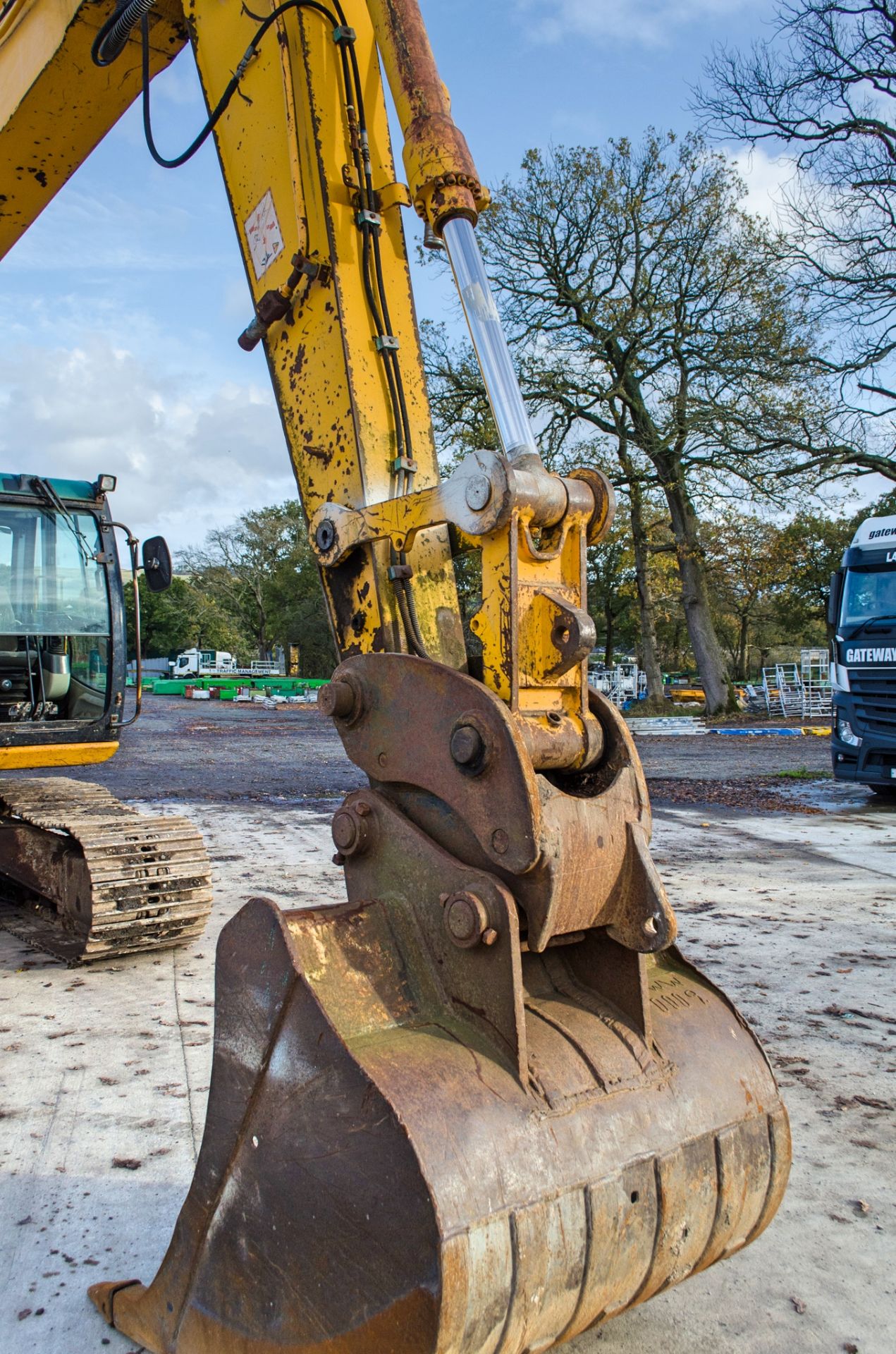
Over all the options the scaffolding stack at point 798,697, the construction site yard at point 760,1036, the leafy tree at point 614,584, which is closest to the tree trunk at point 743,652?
the leafy tree at point 614,584

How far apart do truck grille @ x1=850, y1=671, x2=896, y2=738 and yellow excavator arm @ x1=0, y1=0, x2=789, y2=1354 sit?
9.31 meters

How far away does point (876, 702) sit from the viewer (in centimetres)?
1095

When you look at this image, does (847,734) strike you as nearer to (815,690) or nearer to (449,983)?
(449,983)

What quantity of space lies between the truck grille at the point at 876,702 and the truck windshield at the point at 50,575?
26.5 ft

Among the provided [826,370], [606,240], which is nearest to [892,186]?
[826,370]

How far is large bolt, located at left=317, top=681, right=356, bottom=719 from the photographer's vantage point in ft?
7.61

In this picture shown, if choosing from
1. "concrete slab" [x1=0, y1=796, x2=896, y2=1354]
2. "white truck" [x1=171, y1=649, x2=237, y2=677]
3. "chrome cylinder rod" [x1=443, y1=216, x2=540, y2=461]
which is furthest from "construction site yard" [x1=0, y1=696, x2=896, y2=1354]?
"white truck" [x1=171, y1=649, x2=237, y2=677]

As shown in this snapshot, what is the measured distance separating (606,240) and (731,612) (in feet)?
82.0

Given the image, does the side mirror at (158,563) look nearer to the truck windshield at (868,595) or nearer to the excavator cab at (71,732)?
the excavator cab at (71,732)

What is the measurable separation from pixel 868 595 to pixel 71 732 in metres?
8.80

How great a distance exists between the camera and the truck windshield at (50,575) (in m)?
6.21

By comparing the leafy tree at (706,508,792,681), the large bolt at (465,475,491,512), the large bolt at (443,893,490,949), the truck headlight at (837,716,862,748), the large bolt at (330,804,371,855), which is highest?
the leafy tree at (706,508,792,681)

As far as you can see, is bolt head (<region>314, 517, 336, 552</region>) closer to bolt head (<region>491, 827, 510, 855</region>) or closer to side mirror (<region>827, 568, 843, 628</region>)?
bolt head (<region>491, 827, 510, 855</region>)

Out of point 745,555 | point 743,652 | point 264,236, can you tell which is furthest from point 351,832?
point 743,652
